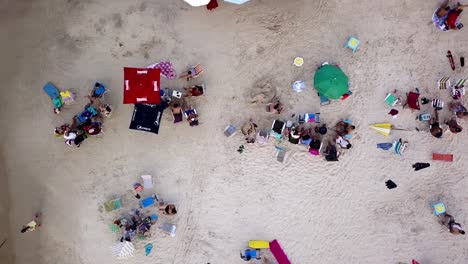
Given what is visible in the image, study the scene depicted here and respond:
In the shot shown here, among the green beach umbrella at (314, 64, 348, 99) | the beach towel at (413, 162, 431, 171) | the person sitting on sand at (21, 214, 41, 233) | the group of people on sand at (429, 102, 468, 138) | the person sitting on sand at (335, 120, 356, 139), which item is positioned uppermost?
the green beach umbrella at (314, 64, 348, 99)

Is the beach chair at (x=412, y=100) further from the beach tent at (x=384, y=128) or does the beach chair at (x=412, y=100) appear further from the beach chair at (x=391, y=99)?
the beach tent at (x=384, y=128)

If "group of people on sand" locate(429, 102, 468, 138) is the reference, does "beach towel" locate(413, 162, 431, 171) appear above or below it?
below

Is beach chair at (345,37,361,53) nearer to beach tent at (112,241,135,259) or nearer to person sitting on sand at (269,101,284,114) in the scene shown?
person sitting on sand at (269,101,284,114)

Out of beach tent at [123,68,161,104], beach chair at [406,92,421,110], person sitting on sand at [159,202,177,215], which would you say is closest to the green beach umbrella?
beach chair at [406,92,421,110]

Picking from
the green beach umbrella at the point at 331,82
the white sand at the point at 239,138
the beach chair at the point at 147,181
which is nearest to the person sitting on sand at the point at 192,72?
the white sand at the point at 239,138

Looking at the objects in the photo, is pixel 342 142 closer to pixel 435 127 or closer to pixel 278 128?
pixel 278 128

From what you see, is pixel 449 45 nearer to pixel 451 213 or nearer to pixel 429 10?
pixel 429 10

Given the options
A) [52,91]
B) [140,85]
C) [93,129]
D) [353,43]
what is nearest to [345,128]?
[353,43]
